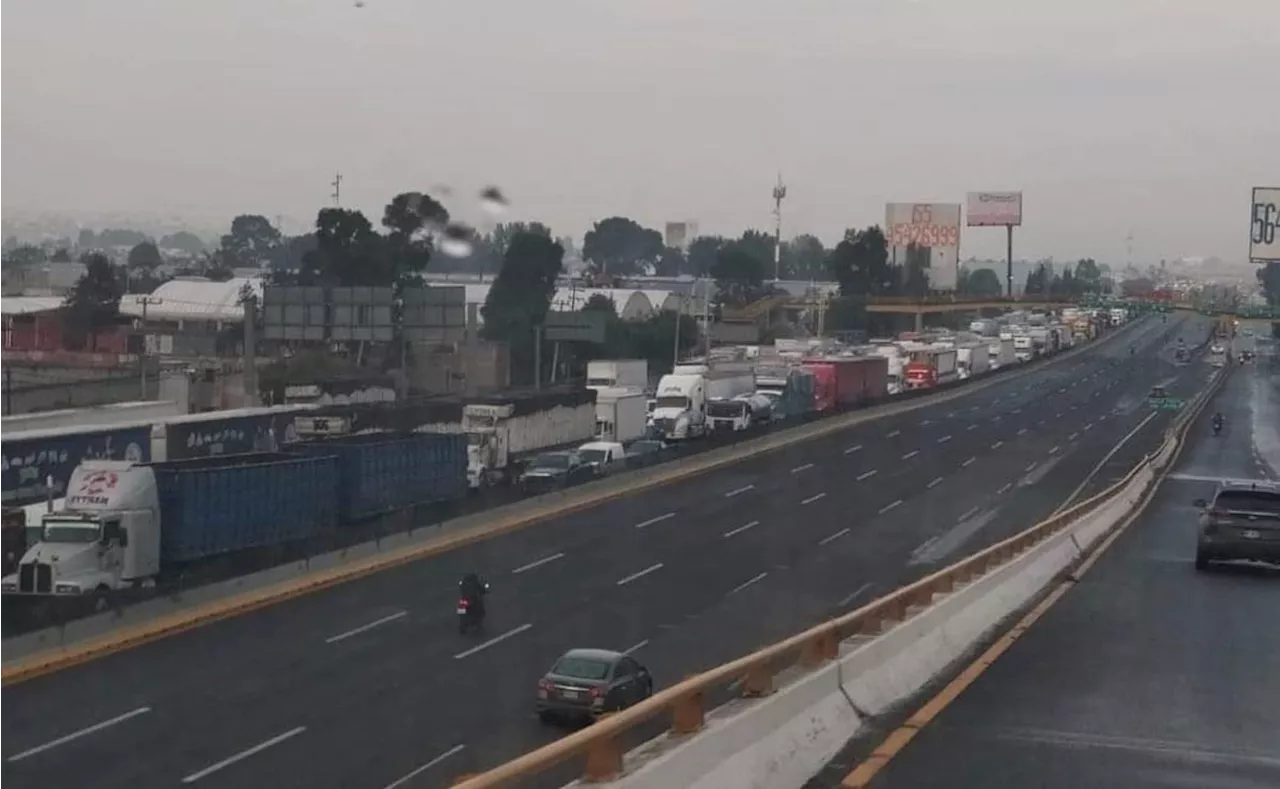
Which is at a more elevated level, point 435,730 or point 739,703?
point 739,703

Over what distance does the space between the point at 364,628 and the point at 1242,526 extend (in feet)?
36.9

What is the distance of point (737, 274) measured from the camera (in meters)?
133

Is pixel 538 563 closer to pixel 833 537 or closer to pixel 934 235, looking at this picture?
pixel 833 537

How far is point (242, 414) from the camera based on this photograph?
43906 mm

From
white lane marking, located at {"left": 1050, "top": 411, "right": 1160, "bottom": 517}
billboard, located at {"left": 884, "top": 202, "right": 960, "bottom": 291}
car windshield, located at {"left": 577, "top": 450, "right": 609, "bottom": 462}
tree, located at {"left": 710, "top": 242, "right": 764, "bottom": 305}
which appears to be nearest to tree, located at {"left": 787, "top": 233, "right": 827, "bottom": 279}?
billboard, located at {"left": 884, "top": 202, "right": 960, "bottom": 291}

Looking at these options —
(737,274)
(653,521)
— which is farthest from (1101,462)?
(737,274)

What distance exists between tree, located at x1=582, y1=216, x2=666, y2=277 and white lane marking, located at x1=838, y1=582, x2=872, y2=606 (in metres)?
59.9

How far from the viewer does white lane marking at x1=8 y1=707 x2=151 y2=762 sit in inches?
600

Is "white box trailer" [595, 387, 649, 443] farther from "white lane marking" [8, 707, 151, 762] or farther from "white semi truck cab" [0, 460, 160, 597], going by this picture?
"white lane marking" [8, 707, 151, 762]

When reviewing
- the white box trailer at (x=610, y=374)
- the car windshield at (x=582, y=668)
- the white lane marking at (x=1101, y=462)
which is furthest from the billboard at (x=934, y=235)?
the car windshield at (x=582, y=668)

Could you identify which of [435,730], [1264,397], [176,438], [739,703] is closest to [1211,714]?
[739,703]

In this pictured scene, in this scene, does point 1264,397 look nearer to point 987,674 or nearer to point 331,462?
point 331,462

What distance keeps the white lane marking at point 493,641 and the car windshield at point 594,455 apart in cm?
2204

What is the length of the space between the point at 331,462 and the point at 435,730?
1773cm
